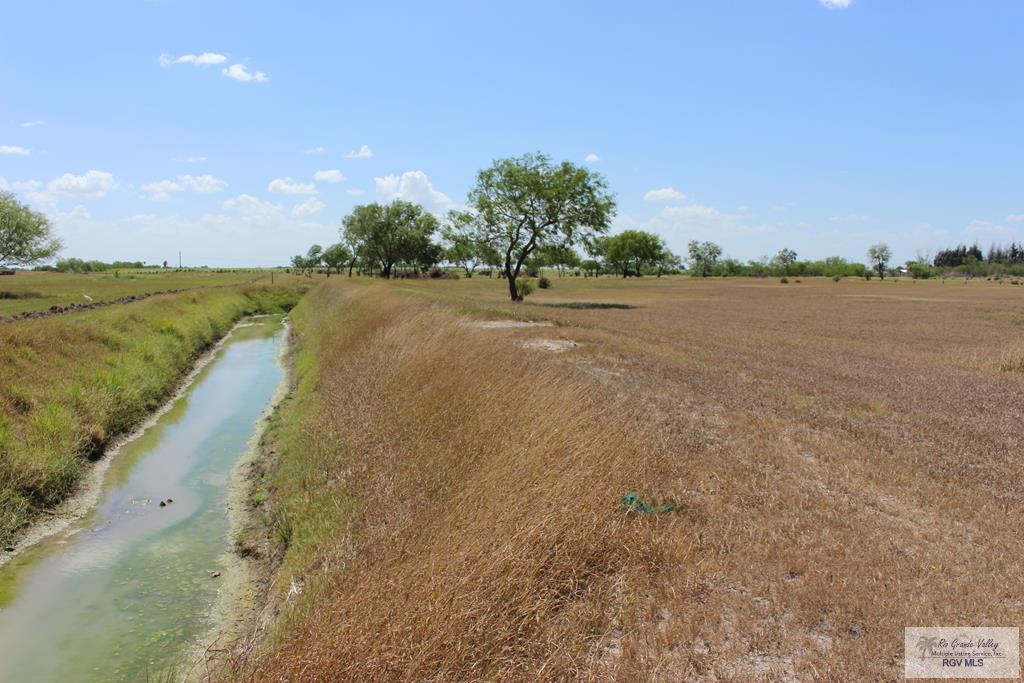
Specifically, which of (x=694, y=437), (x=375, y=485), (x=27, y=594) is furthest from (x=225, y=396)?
(x=694, y=437)

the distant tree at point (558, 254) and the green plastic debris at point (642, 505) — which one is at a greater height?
the distant tree at point (558, 254)

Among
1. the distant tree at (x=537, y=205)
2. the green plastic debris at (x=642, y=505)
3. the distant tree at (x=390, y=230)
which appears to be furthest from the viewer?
the distant tree at (x=390, y=230)

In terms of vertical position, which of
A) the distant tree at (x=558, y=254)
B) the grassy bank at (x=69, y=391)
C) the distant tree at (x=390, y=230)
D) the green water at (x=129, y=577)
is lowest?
the green water at (x=129, y=577)

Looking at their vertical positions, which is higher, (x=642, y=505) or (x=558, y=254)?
(x=558, y=254)

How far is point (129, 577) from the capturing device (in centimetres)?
840

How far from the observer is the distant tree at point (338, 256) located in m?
135

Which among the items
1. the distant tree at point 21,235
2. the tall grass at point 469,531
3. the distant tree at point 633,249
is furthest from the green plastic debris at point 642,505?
the distant tree at point 633,249

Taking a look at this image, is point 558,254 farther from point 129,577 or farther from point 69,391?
point 129,577

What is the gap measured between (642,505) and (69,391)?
13925 millimetres

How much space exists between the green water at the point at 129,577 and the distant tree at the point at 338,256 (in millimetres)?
124467

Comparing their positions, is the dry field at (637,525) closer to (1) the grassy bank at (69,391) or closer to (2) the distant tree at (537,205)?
(1) the grassy bank at (69,391)

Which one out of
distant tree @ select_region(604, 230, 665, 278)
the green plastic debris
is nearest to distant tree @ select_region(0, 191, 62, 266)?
the green plastic debris

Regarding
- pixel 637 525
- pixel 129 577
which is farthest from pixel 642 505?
pixel 129 577

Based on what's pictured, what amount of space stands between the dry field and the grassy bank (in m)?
3.88
